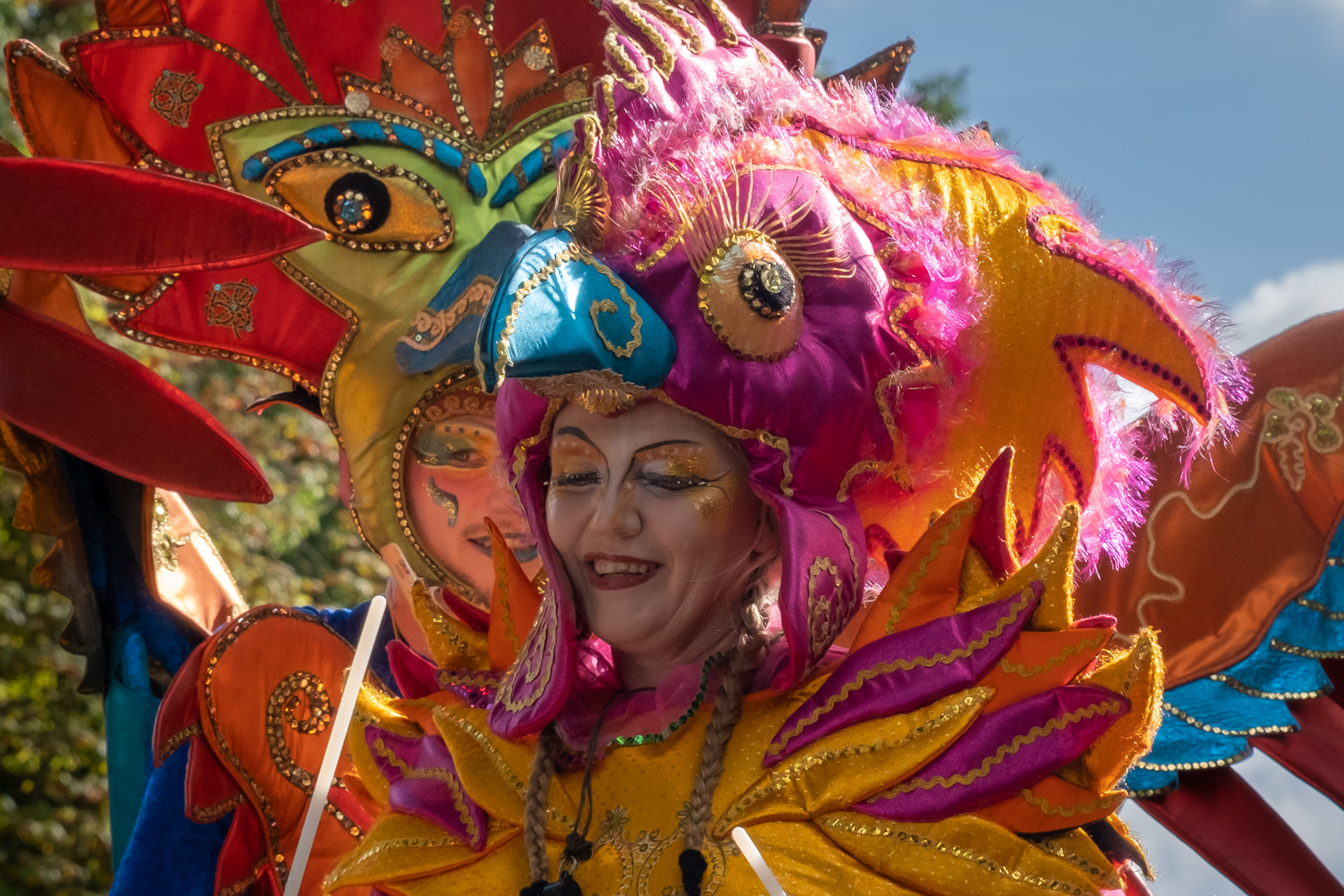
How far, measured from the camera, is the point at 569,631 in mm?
1907

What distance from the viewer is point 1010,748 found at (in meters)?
1.69

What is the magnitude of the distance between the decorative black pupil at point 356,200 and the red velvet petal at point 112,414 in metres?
0.45

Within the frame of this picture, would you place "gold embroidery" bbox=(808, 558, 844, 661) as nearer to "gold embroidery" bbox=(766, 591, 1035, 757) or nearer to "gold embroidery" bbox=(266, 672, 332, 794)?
"gold embroidery" bbox=(766, 591, 1035, 757)

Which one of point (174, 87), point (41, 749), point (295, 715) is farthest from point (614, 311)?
point (41, 749)

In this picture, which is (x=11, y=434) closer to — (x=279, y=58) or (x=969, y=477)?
(x=279, y=58)

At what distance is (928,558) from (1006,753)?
0.84 feet

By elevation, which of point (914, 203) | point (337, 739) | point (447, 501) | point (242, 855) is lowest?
point (242, 855)

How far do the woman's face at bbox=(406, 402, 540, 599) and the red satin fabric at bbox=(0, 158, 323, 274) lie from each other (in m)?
0.57

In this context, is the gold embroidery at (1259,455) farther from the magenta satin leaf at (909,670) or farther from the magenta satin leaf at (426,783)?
the magenta satin leaf at (426,783)

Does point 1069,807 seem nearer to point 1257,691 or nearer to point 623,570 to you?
point 623,570

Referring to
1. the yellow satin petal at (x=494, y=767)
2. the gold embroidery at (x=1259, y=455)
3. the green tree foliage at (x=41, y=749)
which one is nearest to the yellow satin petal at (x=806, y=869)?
the yellow satin petal at (x=494, y=767)

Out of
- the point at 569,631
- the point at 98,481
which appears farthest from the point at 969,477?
the point at 98,481

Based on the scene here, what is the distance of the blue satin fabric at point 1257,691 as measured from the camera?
2832 millimetres

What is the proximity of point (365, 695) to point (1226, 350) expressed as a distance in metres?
1.31
